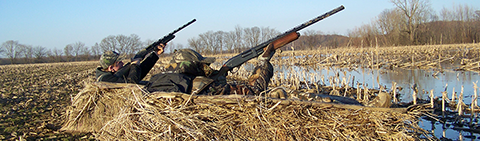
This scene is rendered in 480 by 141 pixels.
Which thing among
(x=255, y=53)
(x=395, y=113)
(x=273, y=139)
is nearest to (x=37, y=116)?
(x=255, y=53)

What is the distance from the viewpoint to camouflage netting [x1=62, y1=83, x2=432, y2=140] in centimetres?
310

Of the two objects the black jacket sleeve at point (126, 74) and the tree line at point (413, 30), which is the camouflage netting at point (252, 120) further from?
the tree line at point (413, 30)

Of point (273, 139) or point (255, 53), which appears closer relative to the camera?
point (273, 139)

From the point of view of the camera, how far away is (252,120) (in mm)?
3197

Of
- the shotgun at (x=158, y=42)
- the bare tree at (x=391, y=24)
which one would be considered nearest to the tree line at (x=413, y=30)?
the bare tree at (x=391, y=24)

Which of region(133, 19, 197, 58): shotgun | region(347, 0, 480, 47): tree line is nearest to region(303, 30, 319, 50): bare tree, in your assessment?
region(347, 0, 480, 47): tree line

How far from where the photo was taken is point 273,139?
10.2ft

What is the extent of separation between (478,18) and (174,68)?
205 ft

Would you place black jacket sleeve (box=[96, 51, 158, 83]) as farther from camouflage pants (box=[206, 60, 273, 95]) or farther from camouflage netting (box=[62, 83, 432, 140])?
camouflage pants (box=[206, 60, 273, 95])

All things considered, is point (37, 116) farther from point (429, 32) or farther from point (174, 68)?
point (429, 32)

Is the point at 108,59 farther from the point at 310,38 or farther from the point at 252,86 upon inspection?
the point at 310,38

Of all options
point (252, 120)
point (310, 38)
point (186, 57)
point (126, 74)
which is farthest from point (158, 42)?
point (310, 38)

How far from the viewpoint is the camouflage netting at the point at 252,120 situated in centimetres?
310

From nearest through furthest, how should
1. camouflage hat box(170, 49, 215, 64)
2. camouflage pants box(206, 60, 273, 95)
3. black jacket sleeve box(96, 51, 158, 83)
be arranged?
camouflage pants box(206, 60, 273, 95) → camouflage hat box(170, 49, 215, 64) → black jacket sleeve box(96, 51, 158, 83)
